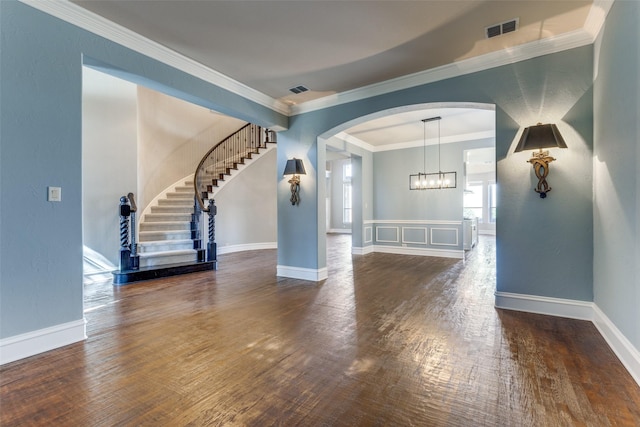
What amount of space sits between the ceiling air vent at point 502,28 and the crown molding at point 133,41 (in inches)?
121

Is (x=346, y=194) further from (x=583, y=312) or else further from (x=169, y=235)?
(x=583, y=312)

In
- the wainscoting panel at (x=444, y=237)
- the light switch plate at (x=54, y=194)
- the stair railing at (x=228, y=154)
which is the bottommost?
the wainscoting panel at (x=444, y=237)

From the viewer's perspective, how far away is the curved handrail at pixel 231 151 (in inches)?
321

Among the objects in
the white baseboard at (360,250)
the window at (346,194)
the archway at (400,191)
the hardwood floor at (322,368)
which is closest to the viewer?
the hardwood floor at (322,368)

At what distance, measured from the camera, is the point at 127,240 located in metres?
4.99

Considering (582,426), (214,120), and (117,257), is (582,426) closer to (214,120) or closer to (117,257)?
(117,257)

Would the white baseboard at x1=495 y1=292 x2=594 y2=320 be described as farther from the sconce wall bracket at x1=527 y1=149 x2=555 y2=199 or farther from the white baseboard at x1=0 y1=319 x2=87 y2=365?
the white baseboard at x1=0 y1=319 x2=87 y2=365

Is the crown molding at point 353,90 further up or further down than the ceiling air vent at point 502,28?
further down

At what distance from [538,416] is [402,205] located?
6.52 meters

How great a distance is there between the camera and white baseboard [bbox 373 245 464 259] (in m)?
7.02

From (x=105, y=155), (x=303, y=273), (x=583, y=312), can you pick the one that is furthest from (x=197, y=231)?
(x=583, y=312)

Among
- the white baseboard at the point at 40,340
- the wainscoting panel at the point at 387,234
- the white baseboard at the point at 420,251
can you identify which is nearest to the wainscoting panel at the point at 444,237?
the white baseboard at the point at 420,251

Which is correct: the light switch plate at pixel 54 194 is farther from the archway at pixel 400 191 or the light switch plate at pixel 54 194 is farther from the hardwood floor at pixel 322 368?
the archway at pixel 400 191

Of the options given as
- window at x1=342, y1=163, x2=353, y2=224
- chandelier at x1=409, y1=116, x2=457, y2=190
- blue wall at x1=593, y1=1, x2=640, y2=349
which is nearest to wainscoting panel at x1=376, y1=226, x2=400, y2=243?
chandelier at x1=409, y1=116, x2=457, y2=190
